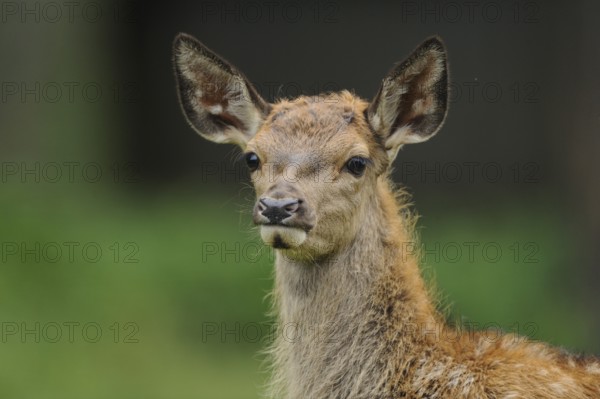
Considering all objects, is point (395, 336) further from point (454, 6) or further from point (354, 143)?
point (454, 6)

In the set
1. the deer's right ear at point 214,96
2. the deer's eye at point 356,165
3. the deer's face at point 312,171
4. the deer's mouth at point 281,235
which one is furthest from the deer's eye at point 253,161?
the deer's mouth at point 281,235

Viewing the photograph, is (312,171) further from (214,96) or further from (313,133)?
(214,96)

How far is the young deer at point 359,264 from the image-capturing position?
7.11 m

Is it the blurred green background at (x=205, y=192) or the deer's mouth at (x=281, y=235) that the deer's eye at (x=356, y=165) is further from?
the blurred green background at (x=205, y=192)

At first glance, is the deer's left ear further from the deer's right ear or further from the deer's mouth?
the deer's mouth

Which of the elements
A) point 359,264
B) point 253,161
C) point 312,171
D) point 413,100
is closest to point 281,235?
Result: point 312,171

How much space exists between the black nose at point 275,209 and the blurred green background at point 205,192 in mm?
5162

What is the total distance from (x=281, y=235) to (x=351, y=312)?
76 cm

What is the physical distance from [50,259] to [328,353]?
24.0 feet

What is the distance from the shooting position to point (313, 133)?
767cm

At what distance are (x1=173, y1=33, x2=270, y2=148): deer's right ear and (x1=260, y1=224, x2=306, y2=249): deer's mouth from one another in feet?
4.22

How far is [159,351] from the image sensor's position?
13531 millimetres

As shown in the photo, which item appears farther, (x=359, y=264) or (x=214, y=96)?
(x=214, y=96)

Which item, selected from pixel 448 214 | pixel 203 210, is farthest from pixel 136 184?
pixel 448 214
